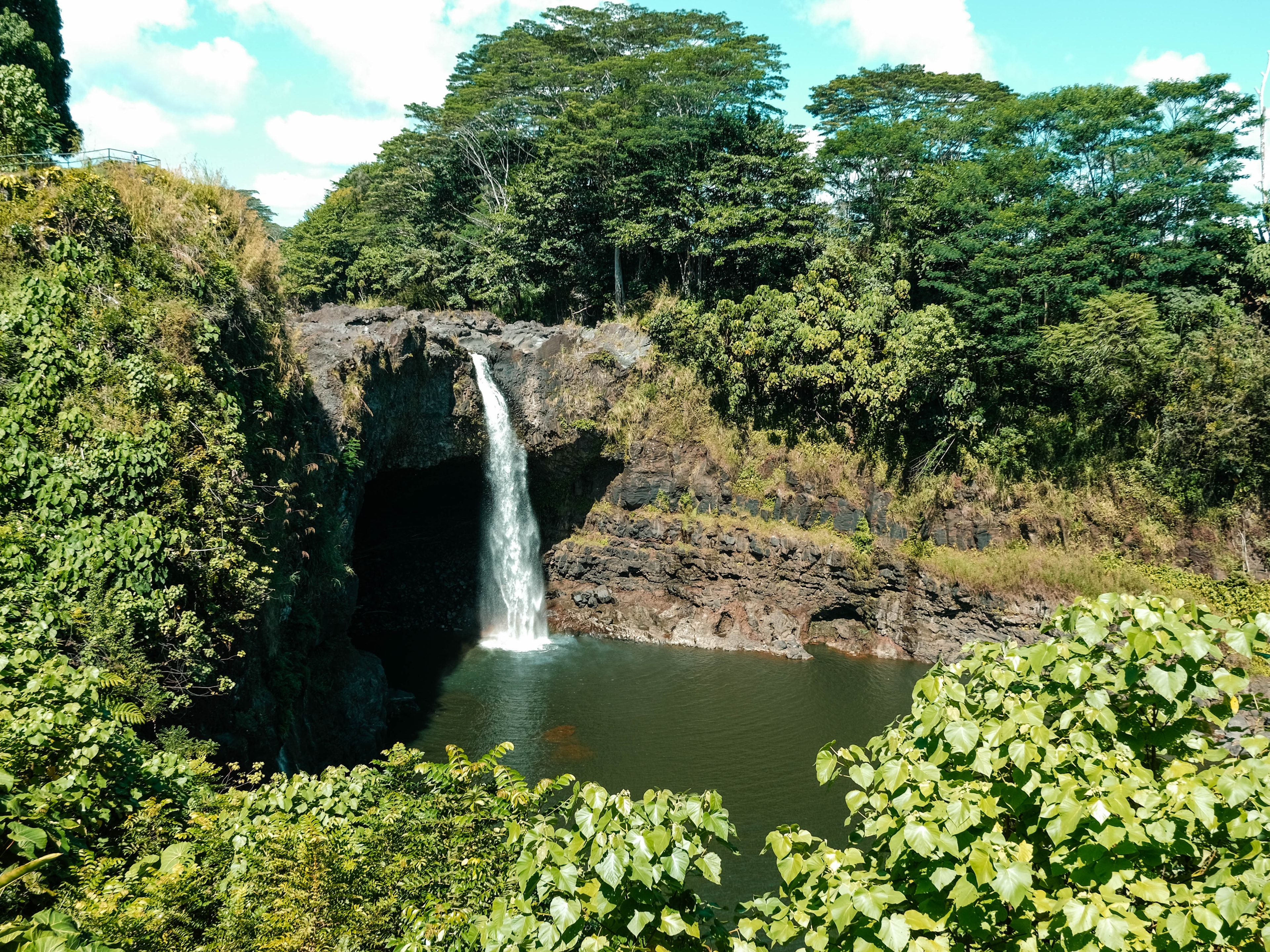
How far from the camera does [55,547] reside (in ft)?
27.4

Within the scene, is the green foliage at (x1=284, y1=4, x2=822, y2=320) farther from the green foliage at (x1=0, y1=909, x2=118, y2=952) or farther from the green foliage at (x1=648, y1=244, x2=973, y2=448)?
the green foliage at (x1=0, y1=909, x2=118, y2=952)

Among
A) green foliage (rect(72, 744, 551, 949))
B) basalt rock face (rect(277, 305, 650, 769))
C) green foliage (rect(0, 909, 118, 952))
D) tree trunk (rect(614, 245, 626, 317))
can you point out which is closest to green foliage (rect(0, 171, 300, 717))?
basalt rock face (rect(277, 305, 650, 769))

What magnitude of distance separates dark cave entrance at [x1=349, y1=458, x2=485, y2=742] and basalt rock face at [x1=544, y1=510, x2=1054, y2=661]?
108 inches

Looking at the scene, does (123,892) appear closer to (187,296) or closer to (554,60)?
(187,296)

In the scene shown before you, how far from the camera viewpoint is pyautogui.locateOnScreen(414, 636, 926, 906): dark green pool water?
1355 centimetres

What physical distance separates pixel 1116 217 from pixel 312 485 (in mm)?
20236

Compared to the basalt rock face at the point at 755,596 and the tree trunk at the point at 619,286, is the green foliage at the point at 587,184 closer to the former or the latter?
the tree trunk at the point at 619,286

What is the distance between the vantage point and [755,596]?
21.9m

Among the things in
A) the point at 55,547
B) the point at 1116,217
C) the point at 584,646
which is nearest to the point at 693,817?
the point at 55,547

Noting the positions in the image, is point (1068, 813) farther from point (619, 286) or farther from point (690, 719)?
point (619, 286)

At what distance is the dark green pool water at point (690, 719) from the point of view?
1355 centimetres

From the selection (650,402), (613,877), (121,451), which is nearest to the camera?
(613,877)

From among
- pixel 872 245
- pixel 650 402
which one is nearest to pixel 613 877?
pixel 650 402

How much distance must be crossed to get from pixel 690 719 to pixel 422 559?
36.1 ft
